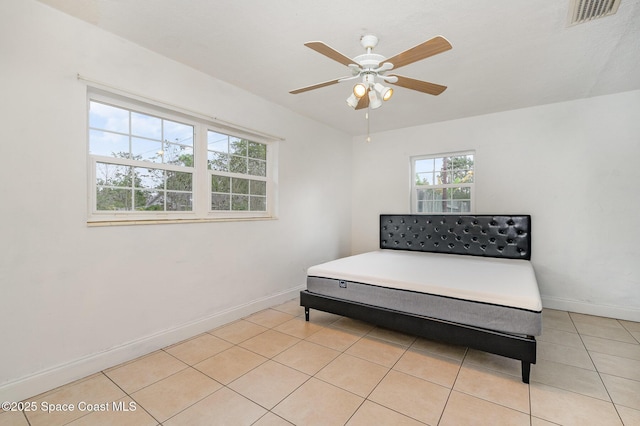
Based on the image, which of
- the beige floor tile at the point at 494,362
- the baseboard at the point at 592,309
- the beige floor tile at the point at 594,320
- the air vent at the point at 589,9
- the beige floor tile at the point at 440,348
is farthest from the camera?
the baseboard at the point at 592,309

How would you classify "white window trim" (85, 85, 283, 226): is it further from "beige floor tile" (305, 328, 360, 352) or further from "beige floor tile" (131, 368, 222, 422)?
"beige floor tile" (305, 328, 360, 352)

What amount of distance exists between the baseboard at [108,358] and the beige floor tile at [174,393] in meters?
0.50

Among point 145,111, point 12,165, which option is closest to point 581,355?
point 145,111

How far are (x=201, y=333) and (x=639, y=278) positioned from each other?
477 cm

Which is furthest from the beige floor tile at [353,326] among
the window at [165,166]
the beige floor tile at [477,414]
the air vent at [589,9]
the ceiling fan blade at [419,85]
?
the air vent at [589,9]

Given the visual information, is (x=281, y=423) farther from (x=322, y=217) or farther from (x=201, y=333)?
(x=322, y=217)

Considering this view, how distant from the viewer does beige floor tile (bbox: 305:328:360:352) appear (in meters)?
2.63

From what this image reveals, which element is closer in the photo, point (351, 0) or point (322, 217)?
point (351, 0)

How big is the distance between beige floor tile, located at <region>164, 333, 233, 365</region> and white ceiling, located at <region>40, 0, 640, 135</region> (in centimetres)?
259

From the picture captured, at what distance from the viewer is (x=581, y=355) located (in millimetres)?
2445

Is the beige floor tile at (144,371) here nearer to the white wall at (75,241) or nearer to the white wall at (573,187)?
the white wall at (75,241)

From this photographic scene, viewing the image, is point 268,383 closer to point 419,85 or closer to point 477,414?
point 477,414

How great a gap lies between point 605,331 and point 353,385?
111 inches

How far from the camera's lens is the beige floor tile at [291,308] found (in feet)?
11.3
